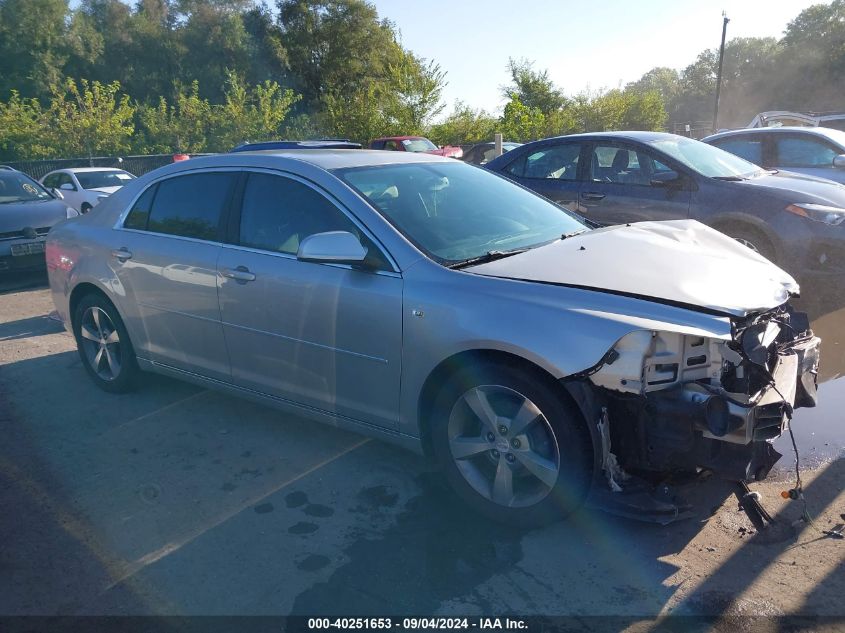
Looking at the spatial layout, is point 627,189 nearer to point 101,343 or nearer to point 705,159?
point 705,159

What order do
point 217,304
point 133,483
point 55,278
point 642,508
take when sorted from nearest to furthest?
1. point 642,508
2. point 133,483
3. point 217,304
4. point 55,278

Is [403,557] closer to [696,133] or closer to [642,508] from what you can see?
[642,508]

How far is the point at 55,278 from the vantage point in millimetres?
5445

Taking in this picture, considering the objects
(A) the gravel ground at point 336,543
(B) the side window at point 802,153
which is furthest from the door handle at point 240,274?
(B) the side window at point 802,153

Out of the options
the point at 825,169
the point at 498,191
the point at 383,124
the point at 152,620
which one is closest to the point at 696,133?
the point at 383,124

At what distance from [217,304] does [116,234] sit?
1.29 metres

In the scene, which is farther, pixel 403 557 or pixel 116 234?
pixel 116 234

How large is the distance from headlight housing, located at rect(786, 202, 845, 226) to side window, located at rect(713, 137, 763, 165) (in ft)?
11.7

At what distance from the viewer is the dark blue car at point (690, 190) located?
623 centimetres

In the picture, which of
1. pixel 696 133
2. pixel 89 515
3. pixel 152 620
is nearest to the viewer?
pixel 152 620

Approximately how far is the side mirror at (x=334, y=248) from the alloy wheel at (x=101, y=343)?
7.48 feet

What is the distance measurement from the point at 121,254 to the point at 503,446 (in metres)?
3.12

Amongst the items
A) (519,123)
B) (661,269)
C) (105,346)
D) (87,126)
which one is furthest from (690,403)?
(87,126)

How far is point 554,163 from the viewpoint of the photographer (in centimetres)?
761
